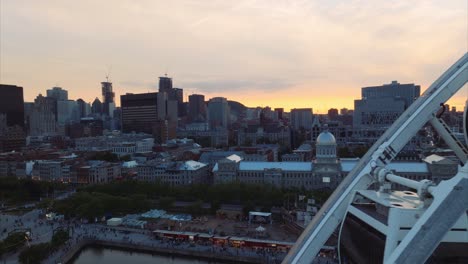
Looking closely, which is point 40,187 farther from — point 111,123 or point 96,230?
point 111,123

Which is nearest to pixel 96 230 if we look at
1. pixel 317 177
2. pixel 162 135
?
pixel 317 177

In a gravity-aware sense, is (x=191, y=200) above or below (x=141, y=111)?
below

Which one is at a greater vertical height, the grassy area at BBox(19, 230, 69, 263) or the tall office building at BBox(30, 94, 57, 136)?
the tall office building at BBox(30, 94, 57, 136)

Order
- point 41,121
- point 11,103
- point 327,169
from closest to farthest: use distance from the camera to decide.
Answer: point 327,169, point 11,103, point 41,121

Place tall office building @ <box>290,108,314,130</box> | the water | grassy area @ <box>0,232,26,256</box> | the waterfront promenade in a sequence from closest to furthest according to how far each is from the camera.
Answer: grassy area @ <box>0,232,26,256</box> → the waterfront promenade → the water → tall office building @ <box>290,108,314,130</box>

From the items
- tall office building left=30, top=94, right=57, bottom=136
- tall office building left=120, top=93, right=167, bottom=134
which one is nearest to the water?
tall office building left=120, top=93, right=167, bottom=134

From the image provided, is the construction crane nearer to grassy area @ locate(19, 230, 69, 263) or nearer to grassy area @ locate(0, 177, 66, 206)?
grassy area @ locate(19, 230, 69, 263)

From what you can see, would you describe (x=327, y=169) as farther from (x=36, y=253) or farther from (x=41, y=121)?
(x=41, y=121)

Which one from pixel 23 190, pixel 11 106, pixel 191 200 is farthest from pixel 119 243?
pixel 11 106
